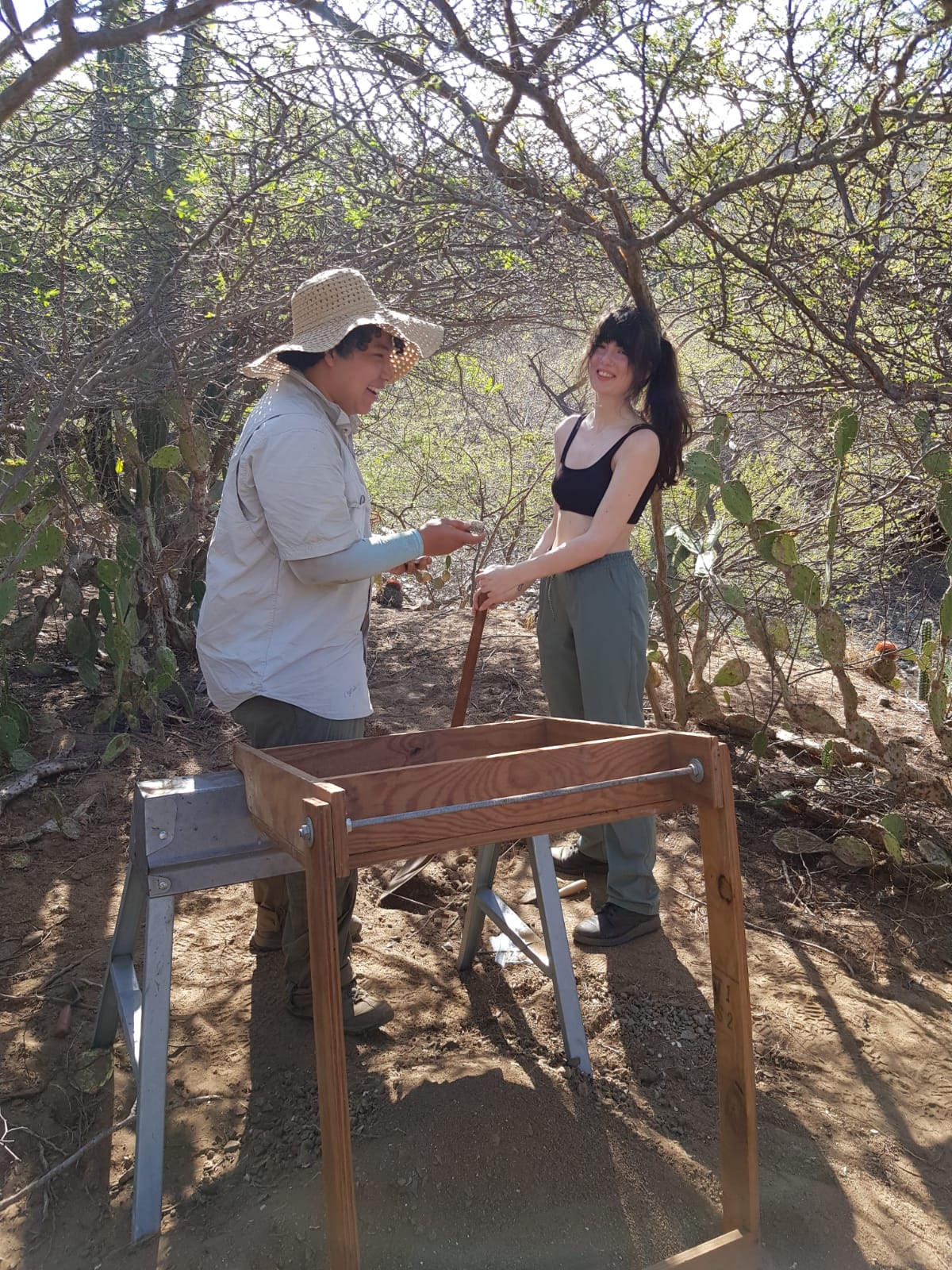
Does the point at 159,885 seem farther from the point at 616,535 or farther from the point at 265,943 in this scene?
the point at 616,535

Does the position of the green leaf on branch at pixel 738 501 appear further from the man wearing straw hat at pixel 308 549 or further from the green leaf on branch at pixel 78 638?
the green leaf on branch at pixel 78 638

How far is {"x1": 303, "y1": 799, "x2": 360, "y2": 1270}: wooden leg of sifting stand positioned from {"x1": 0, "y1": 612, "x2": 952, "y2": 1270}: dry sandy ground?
50 centimetres

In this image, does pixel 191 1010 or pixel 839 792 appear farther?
pixel 839 792

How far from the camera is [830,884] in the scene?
3.68m

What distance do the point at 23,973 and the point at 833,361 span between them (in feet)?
12.0

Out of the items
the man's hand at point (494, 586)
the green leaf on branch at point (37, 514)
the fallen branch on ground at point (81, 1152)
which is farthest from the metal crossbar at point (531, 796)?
the green leaf on branch at point (37, 514)

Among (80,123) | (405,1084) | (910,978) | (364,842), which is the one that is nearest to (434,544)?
(364,842)

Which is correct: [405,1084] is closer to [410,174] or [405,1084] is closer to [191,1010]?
[191,1010]

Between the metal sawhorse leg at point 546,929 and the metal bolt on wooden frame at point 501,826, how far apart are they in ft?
2.16

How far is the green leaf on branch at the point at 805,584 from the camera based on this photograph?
355cm

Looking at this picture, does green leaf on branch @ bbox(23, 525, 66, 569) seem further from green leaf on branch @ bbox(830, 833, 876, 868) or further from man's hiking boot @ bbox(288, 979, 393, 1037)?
green leaf on branch @ bbox(830, 833, 876, 868)

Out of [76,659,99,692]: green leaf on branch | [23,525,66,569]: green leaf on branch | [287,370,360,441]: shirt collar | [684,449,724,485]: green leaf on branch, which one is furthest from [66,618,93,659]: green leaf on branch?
A: [684,449,724,485]: green leaf on branch

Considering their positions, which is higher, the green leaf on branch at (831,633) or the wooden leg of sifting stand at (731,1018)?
the green leaf on branch at (831,633)

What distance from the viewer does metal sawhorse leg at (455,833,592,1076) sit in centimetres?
257
